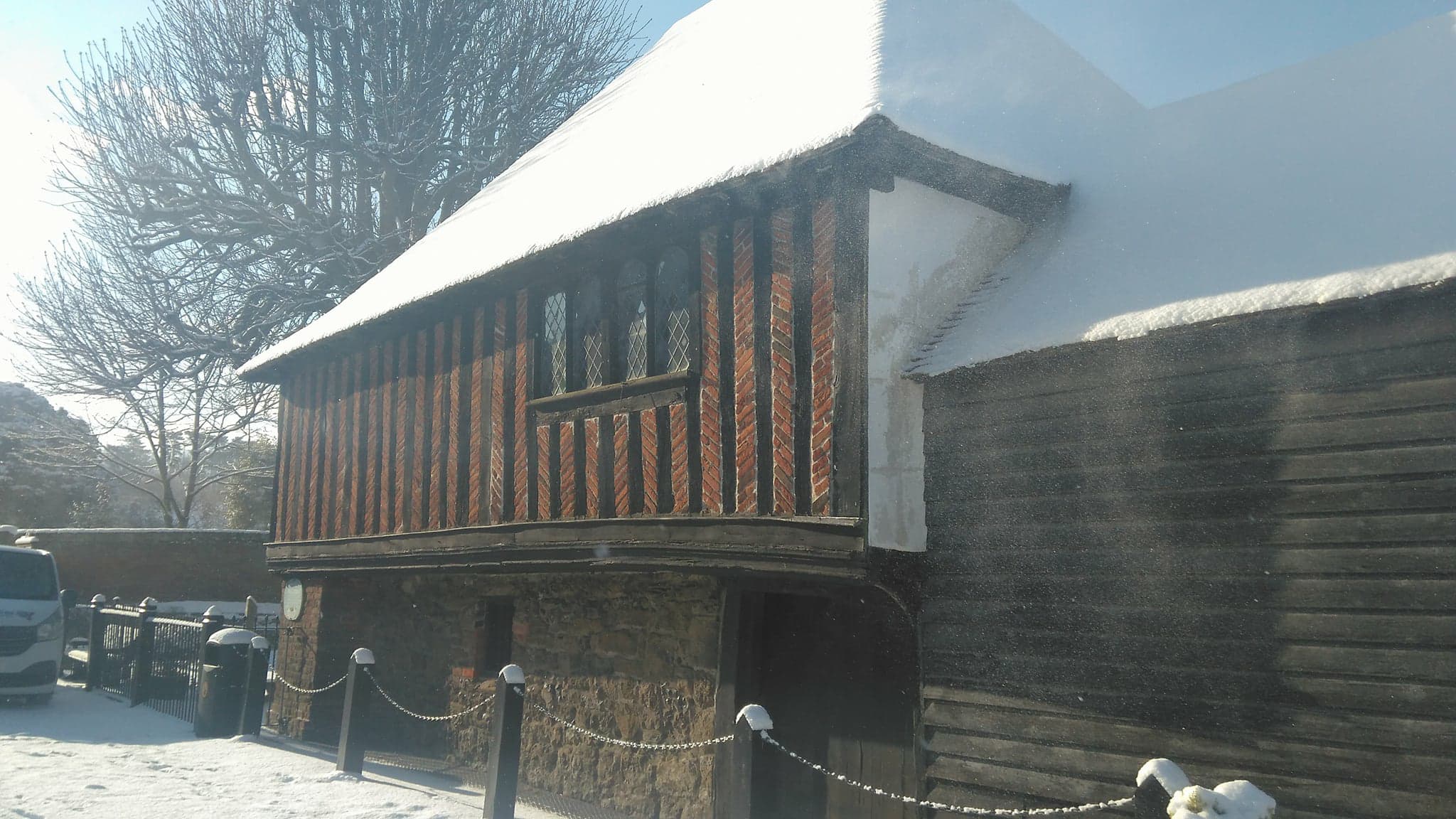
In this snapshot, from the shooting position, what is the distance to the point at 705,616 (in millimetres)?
6746

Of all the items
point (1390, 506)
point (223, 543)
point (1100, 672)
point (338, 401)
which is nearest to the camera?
point (1390, 506)

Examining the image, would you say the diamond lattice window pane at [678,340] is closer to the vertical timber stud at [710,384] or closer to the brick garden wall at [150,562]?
the vertical timber stud at [710,384]

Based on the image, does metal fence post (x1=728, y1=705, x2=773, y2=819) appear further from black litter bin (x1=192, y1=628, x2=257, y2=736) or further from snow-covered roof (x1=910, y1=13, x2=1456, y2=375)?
black litter bin (x1=192, y1=628, x2=257, y2=736)

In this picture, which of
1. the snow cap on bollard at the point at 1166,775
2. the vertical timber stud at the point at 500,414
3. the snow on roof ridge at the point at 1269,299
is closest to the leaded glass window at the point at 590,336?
the vertical timber stud at the point at 500,414

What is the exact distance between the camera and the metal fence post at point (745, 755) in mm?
5043

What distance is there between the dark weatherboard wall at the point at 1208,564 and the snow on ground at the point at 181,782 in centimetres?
358

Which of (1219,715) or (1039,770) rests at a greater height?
(1219,715)

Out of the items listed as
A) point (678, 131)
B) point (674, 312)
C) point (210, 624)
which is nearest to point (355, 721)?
point (210, 624)

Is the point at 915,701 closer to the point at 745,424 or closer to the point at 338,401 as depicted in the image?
the point at 745,424

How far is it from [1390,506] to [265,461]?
26.1 meters

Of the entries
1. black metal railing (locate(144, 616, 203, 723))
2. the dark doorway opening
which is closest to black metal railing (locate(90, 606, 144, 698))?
black metal railing (locate(144, 616, 203, 723))

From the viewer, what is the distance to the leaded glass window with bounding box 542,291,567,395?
7.82 m

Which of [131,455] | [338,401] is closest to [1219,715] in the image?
[338,401]

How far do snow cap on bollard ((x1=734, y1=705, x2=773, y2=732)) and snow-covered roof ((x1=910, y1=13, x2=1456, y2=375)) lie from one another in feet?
6.32
